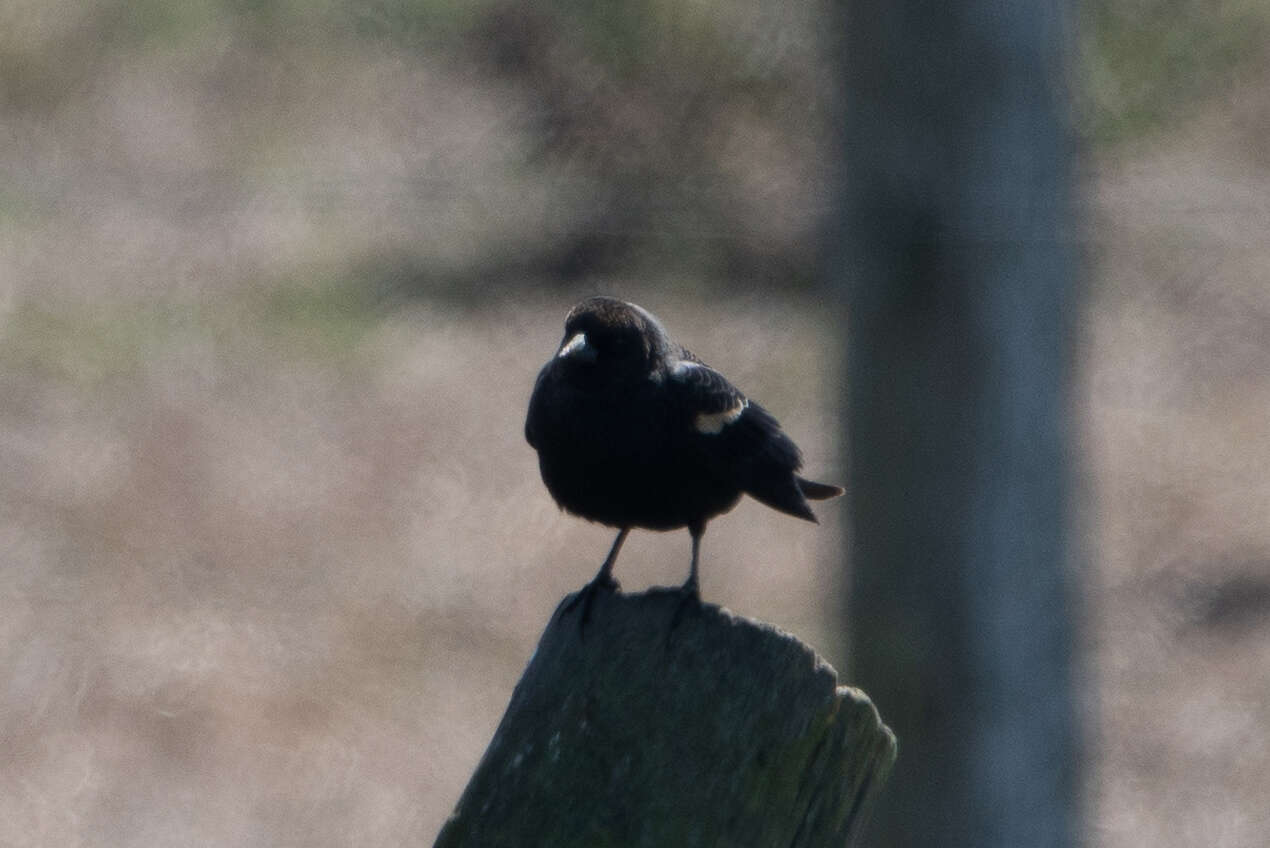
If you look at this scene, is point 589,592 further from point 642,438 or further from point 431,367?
point 431,367

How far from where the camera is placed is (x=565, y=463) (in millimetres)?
2969

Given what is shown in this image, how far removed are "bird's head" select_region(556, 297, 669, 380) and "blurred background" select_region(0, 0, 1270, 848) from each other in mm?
1009

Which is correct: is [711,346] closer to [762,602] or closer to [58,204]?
[762,602]

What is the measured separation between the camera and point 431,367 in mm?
8344

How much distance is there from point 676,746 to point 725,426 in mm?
1129

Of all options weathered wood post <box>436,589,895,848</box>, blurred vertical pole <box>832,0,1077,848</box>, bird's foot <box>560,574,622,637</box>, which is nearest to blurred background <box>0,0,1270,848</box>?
blurred vertical pole <box>832,0,1077,848</box>

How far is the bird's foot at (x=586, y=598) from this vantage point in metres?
2.12

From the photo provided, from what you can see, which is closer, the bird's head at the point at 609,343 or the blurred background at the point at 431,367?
the bird's head at the point at 609,343

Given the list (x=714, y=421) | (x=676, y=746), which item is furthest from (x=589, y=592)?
(x=676, y=746)

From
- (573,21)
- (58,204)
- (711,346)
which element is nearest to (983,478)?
(711,346)

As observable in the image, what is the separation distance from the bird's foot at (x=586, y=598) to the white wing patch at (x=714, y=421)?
32 centimetres

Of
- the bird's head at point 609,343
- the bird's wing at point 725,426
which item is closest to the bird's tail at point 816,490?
the bird's wing at point 725,426

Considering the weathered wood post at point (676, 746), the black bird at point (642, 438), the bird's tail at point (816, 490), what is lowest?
the weathered wood post at point (676, 746)

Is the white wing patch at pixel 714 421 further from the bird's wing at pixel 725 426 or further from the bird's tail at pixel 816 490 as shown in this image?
the bird's tail at pixel 816 490
